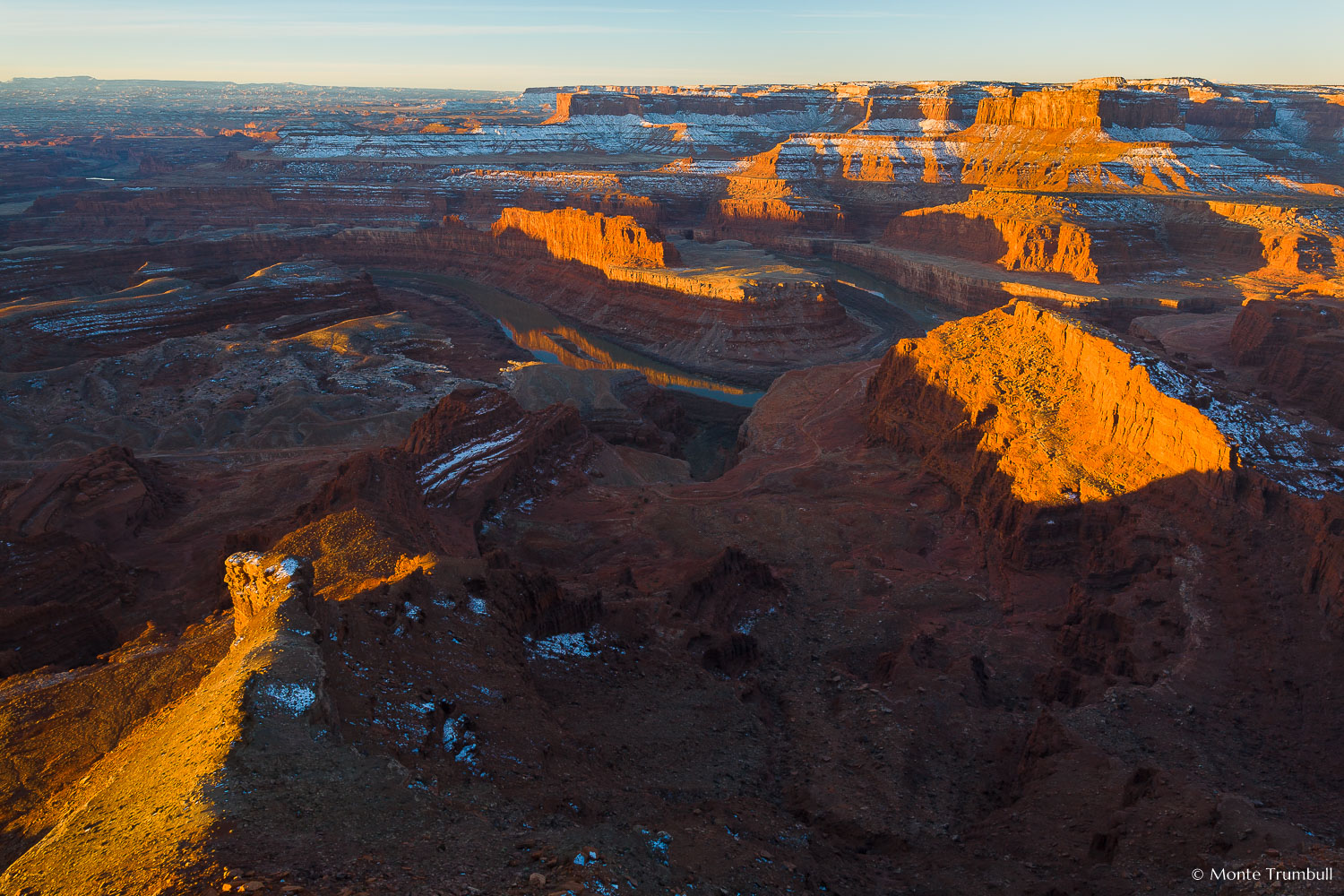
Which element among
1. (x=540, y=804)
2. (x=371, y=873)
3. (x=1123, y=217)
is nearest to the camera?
(x=371, y=873)

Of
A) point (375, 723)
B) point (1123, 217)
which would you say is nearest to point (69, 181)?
point (1123, 217)

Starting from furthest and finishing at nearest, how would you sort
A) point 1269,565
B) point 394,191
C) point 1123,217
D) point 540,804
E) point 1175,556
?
point 394,191 < point 1123,217 < point 1175,556 < point 1269,565 < point 540,804

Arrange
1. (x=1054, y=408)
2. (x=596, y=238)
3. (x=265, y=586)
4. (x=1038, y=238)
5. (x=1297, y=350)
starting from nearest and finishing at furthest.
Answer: (x=265, y=586)
(x=1054, y=408)
(x=1297, y=350)
(x=1038, y=238)
(x=596, y=238)

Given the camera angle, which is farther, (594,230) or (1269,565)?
(594,230)

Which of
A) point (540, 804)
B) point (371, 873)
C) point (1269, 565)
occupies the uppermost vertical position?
point (371, 873)

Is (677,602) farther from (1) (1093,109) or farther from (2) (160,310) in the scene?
(1) (1093,109)

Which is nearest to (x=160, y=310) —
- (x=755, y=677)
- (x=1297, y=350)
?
(x=755, y=677)

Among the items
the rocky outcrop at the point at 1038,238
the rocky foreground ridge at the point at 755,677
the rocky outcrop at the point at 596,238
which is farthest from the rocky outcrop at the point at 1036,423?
the rocky outcrop at the point at 1038,238

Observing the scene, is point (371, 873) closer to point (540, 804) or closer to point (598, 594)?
point (540, 804)
